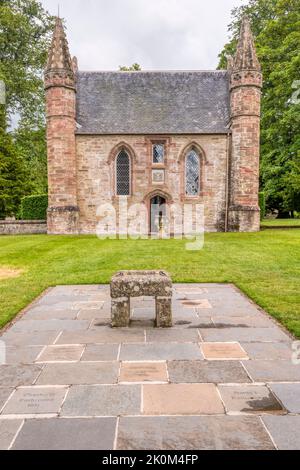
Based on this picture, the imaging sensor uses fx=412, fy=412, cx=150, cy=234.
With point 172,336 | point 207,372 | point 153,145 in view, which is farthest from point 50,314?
point 153,145

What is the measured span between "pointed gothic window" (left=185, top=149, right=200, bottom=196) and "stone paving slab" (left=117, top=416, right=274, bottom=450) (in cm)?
2368

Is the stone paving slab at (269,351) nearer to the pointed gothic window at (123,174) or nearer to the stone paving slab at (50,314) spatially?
the stone paving slab at (50,314)

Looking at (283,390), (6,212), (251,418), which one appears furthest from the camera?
(6,212)

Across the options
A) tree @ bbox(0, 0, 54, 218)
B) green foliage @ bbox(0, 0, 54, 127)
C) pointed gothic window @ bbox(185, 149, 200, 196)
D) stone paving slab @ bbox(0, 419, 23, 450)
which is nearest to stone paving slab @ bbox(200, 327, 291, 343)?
stone paving slab @ bbox(0, 419, 23, 450)

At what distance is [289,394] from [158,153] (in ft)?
77.3

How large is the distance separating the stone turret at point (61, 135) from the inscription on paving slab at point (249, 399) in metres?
22.2

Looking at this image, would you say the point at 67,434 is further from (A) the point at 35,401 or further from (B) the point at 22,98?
(B) the point at 22,98

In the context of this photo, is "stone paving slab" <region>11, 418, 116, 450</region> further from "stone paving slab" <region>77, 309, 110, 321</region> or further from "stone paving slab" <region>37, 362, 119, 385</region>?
"stone paving slab" <region>77, 309, 110, 321</region>

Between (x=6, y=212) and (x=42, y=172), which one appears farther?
(x=42, y=172)

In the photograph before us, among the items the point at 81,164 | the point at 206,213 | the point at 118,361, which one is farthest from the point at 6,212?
the point at 118,361
